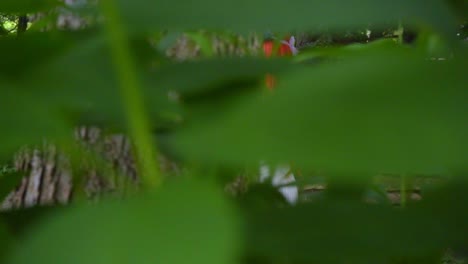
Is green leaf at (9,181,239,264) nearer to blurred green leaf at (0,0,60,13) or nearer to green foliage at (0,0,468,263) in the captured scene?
Answer: green foliage at (0,0,468,263)

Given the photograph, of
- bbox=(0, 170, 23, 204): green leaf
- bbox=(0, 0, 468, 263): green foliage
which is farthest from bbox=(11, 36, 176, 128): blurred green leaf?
bbox=(0, 170, 23, 204): green leaf

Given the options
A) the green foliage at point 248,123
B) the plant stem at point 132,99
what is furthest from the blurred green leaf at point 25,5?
the plant stem at point 132,99

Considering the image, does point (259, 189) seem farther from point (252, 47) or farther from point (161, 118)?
point (252, 47)

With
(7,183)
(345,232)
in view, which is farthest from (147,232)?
(7,183)

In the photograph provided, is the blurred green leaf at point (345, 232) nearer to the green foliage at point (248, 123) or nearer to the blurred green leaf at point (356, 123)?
the green foliage at point (248, 123)

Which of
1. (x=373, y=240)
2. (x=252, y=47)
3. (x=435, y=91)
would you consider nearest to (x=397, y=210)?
(x=373, y=240)
